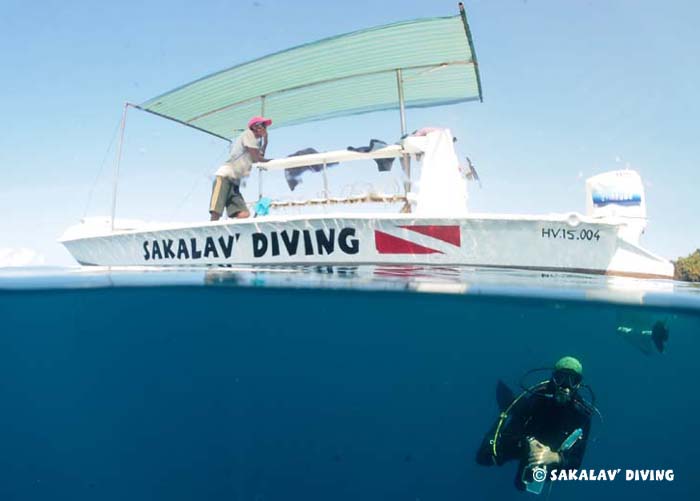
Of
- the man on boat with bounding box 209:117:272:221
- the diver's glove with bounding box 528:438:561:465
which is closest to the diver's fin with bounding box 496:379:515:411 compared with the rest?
the diver's glove with bounding box 528:438:561:465

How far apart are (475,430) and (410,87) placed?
79.5ft

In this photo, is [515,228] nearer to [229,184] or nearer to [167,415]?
[229,184]

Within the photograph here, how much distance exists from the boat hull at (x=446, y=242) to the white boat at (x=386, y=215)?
1cm

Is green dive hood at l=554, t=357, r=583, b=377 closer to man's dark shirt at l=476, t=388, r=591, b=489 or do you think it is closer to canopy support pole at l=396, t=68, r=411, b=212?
man's dark shirt at l=476, t=388, r=591, b=489

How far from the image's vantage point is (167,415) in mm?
14820

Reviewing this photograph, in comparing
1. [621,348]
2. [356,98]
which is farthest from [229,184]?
[621,348]

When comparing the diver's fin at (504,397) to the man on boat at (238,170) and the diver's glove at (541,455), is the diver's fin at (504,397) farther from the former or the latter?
the man on boat at (238,170)

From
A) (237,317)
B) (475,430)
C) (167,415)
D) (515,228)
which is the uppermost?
(515,228)

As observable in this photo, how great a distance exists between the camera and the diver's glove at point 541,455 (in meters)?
4.97

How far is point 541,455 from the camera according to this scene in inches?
197

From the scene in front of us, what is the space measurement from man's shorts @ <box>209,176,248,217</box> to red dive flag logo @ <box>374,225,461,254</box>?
2890 mm

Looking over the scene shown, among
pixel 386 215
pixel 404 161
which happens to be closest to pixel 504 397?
pixel 386 215

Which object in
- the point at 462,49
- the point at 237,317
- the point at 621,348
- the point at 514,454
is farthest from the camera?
the point at 621,348

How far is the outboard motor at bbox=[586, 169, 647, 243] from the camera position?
6.15 metres
